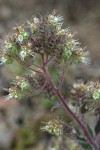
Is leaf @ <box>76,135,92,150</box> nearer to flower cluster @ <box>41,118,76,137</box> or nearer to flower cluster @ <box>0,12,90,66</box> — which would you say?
flower cluster @ <box>41,118,76,137</box>

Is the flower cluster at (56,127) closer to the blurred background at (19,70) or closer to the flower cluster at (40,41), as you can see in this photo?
the flower cluster at (40,41)

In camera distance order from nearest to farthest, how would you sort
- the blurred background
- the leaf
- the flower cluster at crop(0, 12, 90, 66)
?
the flower cluster at crop(0, 12, 90, 66), the leaf, the blurred background

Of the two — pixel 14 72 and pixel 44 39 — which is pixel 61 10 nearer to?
pixel 14 72

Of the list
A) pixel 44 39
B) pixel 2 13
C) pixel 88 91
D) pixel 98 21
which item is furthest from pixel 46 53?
pixel 2 13

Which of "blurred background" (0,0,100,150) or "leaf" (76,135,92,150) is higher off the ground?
"blurred background" (0,0,100,150)

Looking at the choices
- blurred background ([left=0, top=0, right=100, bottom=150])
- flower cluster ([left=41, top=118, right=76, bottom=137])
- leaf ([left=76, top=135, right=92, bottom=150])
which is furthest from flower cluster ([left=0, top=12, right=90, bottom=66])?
blurred background ([left=0, top=0, right=100, bottom=150])

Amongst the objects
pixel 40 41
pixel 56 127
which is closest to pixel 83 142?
pixel 56 127

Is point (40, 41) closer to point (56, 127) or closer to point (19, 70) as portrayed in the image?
point (56, 127)
